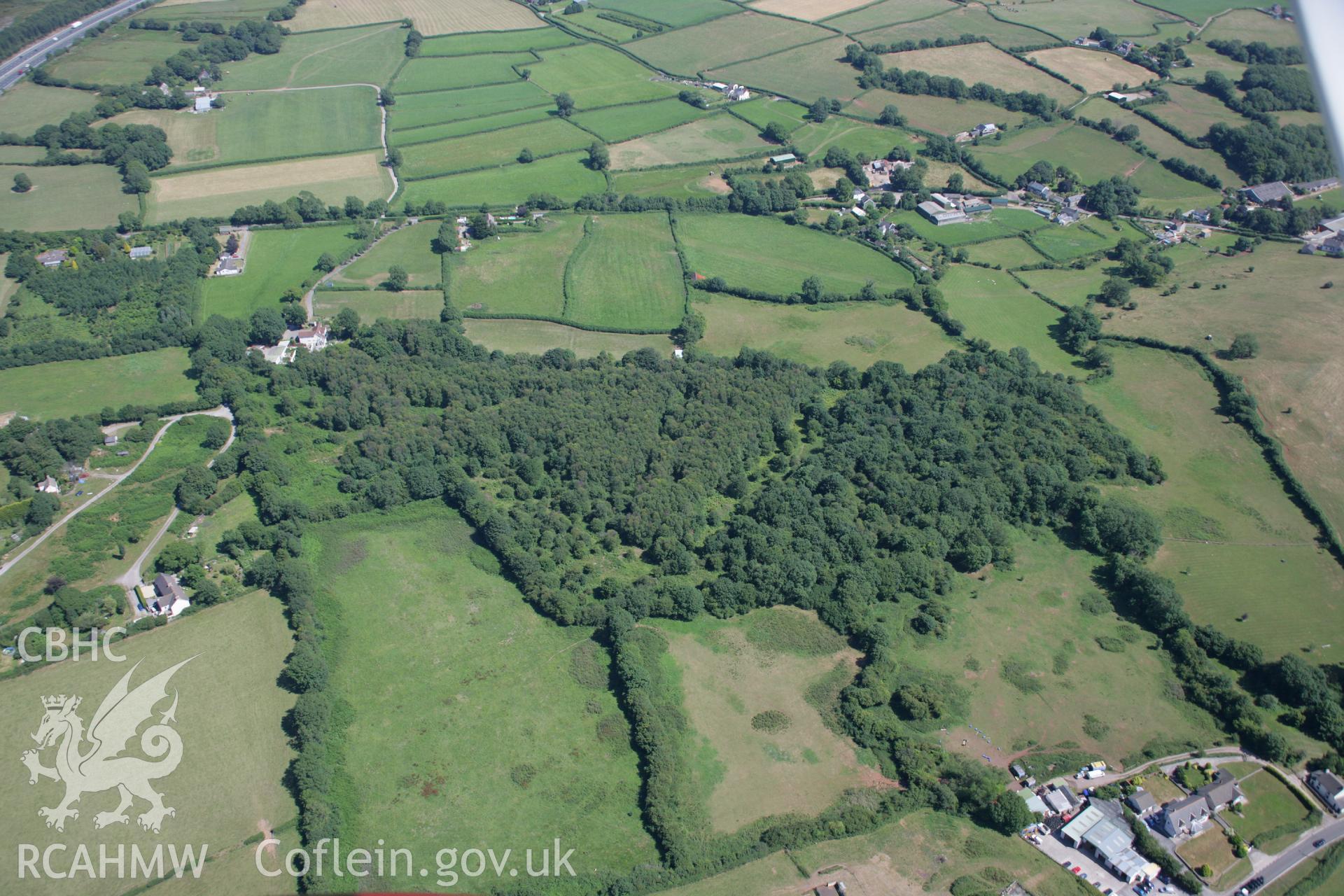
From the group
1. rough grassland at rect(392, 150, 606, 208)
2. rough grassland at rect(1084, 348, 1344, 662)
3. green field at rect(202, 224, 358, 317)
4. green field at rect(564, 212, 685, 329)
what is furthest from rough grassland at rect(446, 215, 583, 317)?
rough grassland at rect(1084, 348, 1344, 662)

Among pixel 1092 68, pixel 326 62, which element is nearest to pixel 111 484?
pixel 326 62

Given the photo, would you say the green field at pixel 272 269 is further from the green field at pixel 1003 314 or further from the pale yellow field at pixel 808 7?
the pale yellow field at pixel 808 7

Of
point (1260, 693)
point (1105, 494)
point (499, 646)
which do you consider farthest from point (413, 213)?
point (1260, 693)

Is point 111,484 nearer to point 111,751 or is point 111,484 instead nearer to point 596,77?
point 111,751

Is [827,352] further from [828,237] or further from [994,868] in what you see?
[994,868]

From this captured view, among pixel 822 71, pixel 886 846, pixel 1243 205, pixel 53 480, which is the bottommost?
→ pixel 886 846
